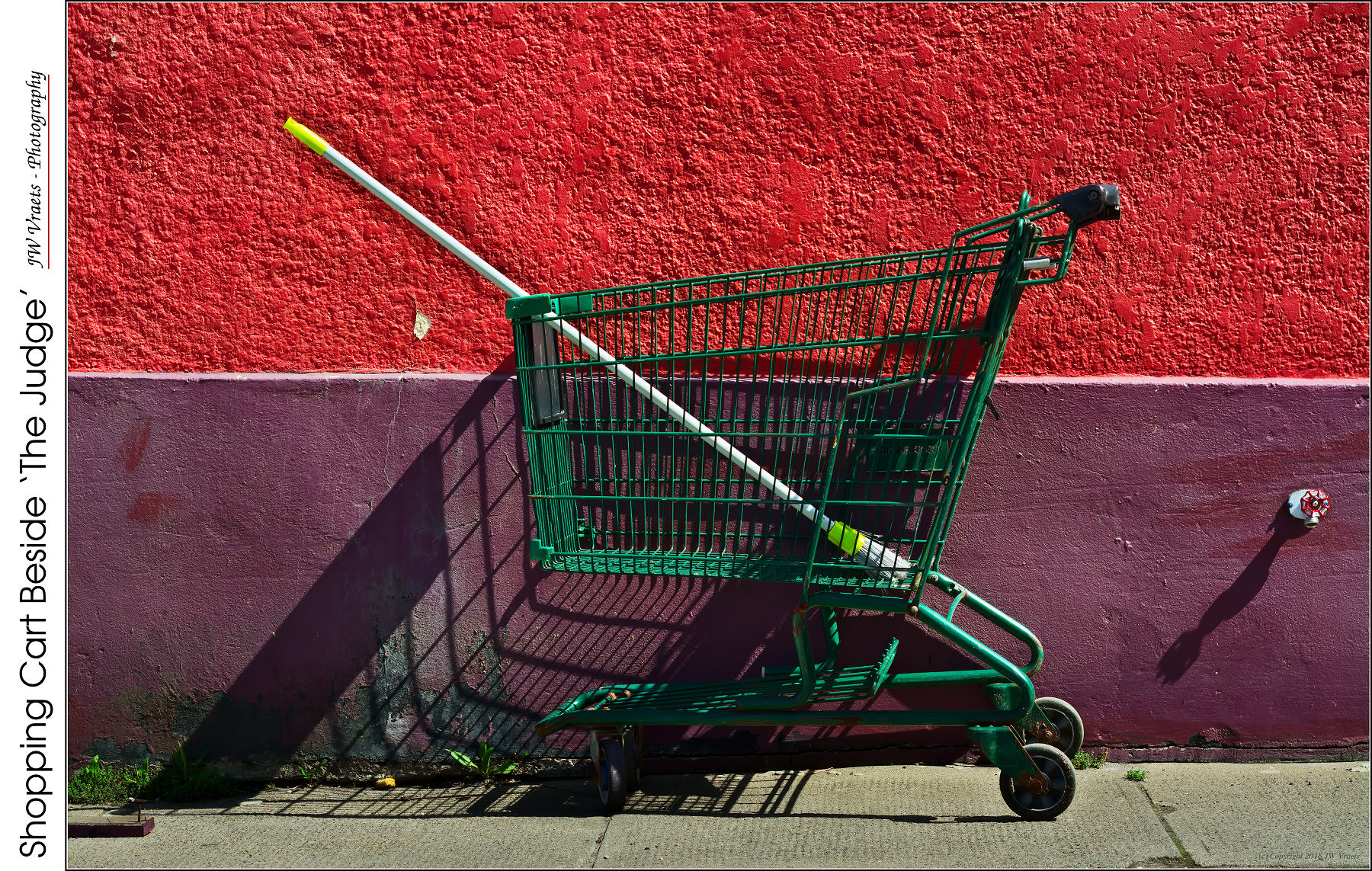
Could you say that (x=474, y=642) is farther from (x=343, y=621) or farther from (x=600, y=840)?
(x=600, y=840)

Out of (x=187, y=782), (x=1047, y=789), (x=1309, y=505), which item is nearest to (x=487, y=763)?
(x=187, y=782)

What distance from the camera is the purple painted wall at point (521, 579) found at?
3.35 metres

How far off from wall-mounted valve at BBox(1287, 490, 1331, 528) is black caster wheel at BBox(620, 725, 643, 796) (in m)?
2.31

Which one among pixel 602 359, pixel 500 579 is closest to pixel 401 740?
pixel 500 579

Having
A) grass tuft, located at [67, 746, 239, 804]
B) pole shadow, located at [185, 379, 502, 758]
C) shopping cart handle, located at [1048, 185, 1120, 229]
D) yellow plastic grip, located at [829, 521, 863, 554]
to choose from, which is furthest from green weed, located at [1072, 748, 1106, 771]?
grass tuft, located at [67, 746, 239, 804]

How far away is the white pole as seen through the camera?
9.25ft

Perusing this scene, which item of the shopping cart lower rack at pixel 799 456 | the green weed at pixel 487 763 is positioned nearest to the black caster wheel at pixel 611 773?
the shopping cart lower rack at pixel 799 456

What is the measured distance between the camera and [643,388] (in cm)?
302

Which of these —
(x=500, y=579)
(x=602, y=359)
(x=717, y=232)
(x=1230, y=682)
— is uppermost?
(x=717, y=232)

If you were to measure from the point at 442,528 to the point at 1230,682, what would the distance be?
109 inches

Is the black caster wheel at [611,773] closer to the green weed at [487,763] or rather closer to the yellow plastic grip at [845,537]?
the green weed at [487,763]

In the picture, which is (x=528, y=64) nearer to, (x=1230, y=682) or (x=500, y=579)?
(x=500, y=579)

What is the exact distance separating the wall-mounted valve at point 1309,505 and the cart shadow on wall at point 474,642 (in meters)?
1.22

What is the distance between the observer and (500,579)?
346cm
